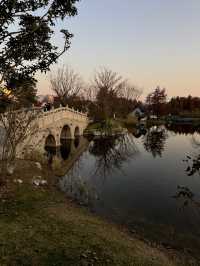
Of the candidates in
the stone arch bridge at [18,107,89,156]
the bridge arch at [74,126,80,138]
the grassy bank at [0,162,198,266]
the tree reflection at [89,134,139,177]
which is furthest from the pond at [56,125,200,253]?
the bridge arch at [74,126,80,138]

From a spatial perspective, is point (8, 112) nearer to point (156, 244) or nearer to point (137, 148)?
point (156, 244)

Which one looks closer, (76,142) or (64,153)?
(64,153)

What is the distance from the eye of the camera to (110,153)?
72.7 ft

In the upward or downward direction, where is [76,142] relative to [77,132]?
downward

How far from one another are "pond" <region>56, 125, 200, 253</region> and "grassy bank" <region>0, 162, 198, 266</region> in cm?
134

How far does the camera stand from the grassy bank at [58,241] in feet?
15.7

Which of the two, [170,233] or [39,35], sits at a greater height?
[39,35]

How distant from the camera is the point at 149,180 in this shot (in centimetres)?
1395

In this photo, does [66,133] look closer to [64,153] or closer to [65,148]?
[65,148]

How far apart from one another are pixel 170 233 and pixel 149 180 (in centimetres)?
606

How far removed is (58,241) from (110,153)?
55.1 feet

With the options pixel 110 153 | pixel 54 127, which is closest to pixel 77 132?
pixel 54 127

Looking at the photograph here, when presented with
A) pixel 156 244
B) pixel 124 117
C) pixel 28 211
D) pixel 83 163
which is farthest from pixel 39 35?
pixel 124 117

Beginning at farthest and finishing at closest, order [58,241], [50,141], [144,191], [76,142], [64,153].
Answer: [76,142] < [50,141] < [64,153] < [144,191] < [58,241]
